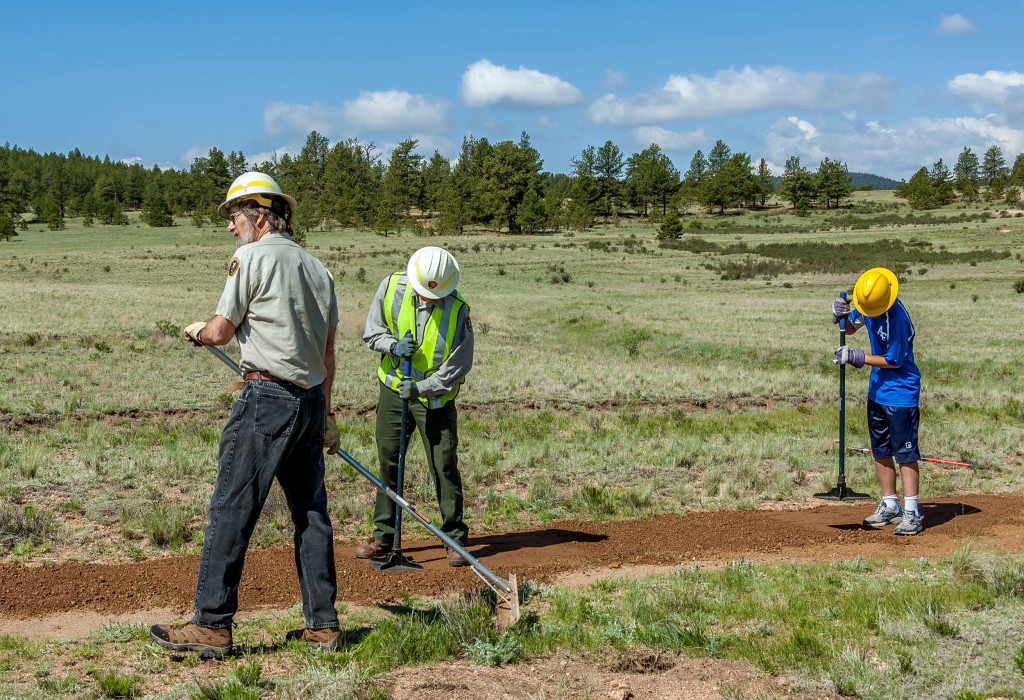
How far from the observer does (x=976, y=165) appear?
144000 millimetres

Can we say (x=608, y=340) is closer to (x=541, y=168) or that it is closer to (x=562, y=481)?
(x=562, y=481)

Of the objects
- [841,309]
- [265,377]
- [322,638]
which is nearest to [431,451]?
[322,638]

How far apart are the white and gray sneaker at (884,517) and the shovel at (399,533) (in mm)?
3971

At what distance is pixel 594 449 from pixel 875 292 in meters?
4.28

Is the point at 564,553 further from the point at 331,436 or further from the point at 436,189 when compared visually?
the point at 436,189

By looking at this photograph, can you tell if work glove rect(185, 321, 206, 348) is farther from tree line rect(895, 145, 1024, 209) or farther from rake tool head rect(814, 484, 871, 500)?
tree line rect(895, 145, 1024, 209)

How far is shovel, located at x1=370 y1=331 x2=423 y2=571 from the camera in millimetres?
5781

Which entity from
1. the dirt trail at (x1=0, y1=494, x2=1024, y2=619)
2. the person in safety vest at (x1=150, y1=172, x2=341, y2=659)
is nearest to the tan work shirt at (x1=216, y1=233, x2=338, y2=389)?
the person in safety vest at (x1=150, y1=172, x2=341, y2=659)

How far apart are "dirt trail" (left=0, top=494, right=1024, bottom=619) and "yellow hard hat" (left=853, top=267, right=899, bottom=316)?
189 centimetres

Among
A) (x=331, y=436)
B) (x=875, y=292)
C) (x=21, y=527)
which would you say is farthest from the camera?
(x=875, y=292)

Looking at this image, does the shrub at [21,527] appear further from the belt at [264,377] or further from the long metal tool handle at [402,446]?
the belt at [264,377]

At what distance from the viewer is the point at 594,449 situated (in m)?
10.2

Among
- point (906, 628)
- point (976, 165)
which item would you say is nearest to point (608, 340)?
point (906, 628)

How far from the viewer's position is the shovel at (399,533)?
5.78 m
